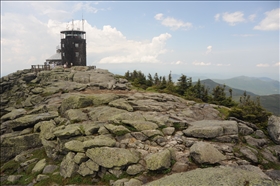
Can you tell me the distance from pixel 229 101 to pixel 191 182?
25546 mm

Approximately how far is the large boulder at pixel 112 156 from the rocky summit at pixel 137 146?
7 cm

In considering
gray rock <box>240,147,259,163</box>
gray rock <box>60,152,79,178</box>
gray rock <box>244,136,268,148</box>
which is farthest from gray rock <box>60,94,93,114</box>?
gray rock <box>244,136,268,148</box>

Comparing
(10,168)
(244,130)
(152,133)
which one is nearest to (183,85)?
(244,130)

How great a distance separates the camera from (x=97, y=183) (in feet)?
45.1

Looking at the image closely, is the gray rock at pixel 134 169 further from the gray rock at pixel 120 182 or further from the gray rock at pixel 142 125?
the gray rock at pixel 142 125

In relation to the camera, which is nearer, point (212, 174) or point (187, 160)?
point (212, 174)

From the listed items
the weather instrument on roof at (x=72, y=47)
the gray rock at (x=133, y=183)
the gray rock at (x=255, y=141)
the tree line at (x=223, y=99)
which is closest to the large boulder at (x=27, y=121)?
the gray rock at (x=133, y=183)

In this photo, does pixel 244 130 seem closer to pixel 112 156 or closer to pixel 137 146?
pixel 137 146

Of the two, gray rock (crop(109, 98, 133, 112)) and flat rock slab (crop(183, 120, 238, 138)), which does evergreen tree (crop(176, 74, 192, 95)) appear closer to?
gray rock (crop(109, 98, 133, 112))

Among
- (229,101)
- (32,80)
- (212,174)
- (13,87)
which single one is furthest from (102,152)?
(13,87)

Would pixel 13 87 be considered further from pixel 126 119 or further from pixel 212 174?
pixel 212 174

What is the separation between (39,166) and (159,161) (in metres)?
11.4

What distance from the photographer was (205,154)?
1355 centimetres

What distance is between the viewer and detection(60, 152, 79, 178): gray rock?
14.7 m
